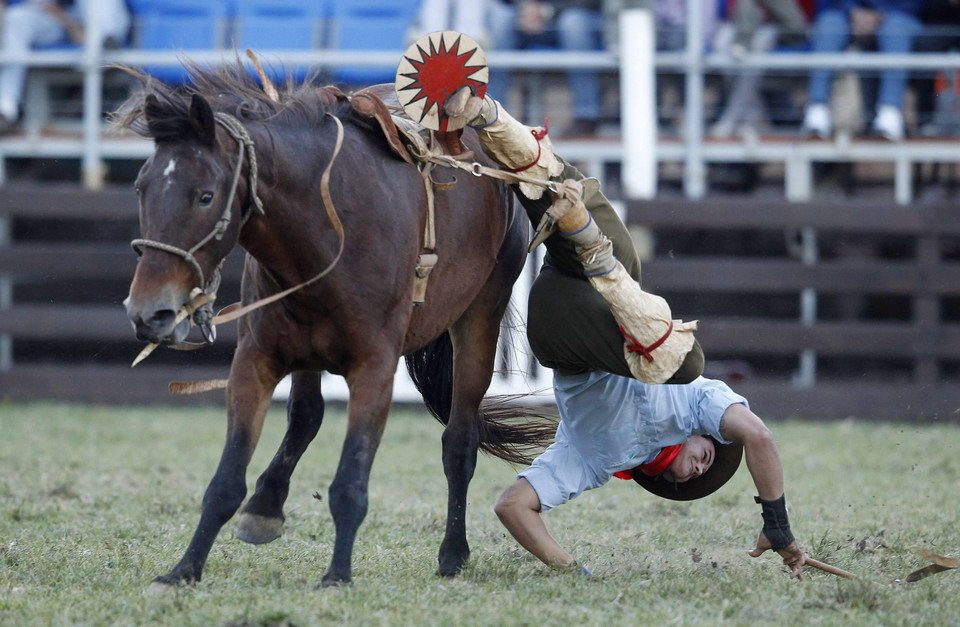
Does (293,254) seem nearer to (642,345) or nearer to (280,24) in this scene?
(642,345)

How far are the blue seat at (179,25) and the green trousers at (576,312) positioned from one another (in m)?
6.67

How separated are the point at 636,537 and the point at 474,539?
0.67 meters

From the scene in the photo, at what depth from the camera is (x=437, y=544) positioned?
462 cm

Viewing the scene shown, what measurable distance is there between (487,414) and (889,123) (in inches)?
243

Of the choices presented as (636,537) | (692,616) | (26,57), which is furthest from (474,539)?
(26,57)

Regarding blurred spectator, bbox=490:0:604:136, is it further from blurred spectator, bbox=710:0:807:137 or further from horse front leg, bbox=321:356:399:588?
horse front leg, bbox=321:356:399:588

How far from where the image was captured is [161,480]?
19.6 ft

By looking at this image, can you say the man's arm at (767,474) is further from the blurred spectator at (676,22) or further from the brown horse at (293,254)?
the blurred spectator at (676,22)

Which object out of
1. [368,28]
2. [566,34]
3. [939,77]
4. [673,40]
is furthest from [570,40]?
[939,77]

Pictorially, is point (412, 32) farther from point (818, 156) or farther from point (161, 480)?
point (161, 480)

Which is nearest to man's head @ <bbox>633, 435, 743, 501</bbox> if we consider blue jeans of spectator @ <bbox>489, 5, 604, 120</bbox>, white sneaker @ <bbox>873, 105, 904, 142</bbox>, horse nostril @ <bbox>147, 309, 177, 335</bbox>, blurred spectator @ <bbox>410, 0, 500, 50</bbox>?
horse nostril @ <bbox>147, 309, 177, 335</bbox>

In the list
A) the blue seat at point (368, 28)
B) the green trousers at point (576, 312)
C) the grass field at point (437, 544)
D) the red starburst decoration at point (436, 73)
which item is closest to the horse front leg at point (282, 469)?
the grass field at point (437, 544)

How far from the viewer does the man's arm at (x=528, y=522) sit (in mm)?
4000

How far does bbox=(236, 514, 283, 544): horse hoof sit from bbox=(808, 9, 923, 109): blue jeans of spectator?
22.9 ft
